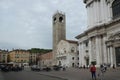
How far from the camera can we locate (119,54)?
43.5m

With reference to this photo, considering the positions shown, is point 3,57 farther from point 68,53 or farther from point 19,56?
point 68,53

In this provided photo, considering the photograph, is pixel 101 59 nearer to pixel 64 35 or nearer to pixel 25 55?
pixel 64 35

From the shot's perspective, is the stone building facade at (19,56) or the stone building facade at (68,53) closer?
the stone building facade at (68,53)

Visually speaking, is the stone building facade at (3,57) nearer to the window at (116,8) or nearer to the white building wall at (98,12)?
the white building wall at (98,12)

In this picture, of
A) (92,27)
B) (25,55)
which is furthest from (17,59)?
(92,27)

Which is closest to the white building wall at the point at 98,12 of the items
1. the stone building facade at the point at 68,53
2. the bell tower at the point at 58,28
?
the stone building facade at the point at 68,53

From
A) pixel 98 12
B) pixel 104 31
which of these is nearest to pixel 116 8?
pixel 104 31

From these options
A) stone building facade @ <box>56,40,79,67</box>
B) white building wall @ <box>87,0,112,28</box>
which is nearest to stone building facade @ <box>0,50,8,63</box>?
stone building facade @ <box>56,40,79,67</box>

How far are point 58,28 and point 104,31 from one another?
153ft

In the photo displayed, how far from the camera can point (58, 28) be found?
304ft

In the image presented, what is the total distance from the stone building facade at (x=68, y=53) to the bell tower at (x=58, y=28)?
3.59 metres

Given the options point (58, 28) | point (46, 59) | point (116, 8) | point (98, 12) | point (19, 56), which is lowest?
point (46, 59)

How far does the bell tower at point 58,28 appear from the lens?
3660 inches

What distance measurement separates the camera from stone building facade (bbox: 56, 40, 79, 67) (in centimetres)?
8519
